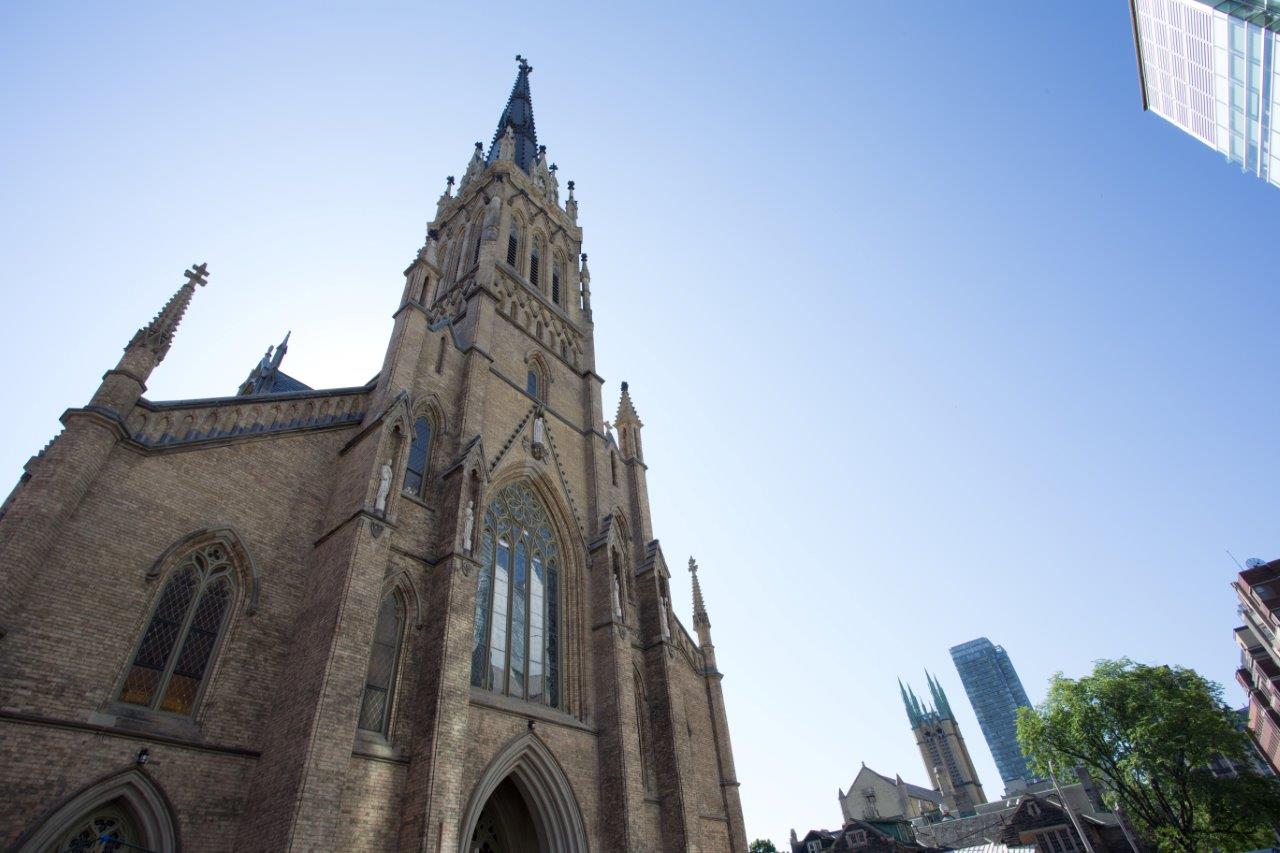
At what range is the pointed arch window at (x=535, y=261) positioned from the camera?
1016 inches

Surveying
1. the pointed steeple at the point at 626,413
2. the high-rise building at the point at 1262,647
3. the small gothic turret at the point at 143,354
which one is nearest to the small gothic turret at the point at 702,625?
the pointed steeple at the point at 626,413

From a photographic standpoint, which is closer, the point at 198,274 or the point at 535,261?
the point at 198,274

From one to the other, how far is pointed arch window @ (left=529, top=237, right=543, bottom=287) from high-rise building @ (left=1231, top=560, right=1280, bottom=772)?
47.9m

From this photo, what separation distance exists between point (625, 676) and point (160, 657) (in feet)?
31.1

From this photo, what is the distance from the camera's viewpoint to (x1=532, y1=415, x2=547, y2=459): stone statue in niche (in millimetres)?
18641

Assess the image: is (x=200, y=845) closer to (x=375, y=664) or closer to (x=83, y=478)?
(x=375, y=664)

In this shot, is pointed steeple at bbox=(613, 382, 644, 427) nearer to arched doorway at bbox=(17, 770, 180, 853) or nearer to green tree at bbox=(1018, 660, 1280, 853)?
arched doorway at bbox=(17, 770, 180, 853)

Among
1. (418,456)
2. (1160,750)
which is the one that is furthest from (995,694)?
(418,456)

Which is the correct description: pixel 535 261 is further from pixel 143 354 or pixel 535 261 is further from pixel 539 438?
Result: pixel 143 354

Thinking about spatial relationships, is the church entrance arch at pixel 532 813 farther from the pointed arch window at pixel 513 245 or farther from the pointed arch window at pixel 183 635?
the pointed arch window at pixel 513 245

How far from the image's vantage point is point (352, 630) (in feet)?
35.9

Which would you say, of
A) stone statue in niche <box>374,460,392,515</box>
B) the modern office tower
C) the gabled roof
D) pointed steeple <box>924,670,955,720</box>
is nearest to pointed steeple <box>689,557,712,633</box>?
stone statue in niche <box>374,460,392,515</box>

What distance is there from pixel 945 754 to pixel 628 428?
96.5 m

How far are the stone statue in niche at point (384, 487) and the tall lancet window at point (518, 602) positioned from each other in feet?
8.50
